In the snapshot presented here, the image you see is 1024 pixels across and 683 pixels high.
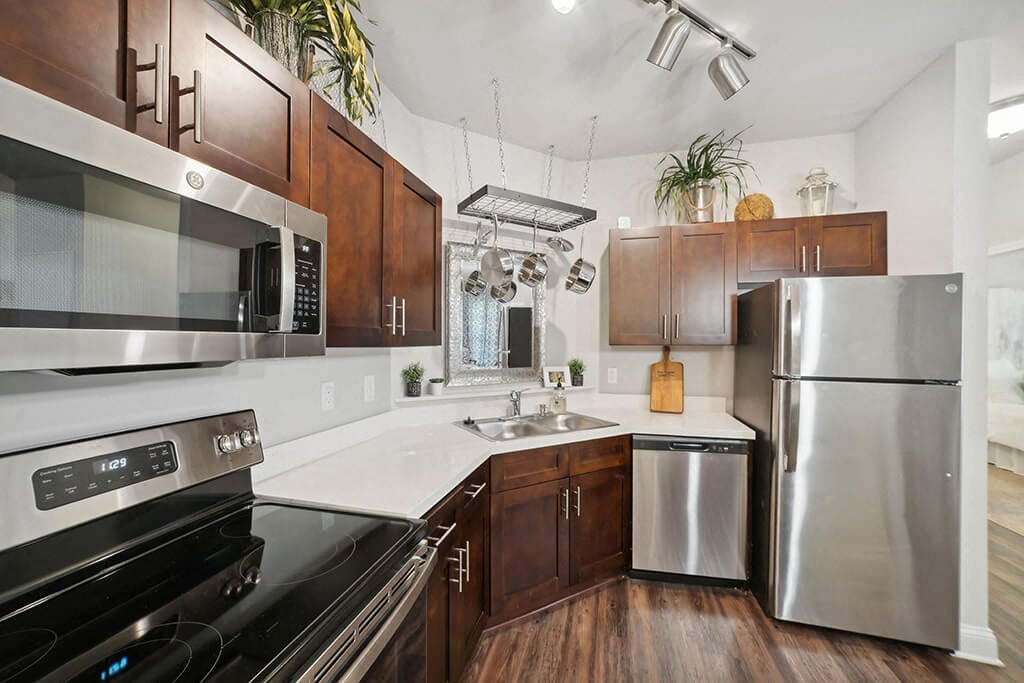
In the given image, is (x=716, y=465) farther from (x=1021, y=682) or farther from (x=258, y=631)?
(x=258, y=631)

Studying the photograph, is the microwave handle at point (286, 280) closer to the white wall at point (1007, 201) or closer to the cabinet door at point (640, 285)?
the cabinet door at point (640, 285)

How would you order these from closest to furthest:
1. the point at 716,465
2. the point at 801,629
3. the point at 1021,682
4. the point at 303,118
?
the point at 303,118 → the point at 1021,682 → the point at 801,629 → the point at 716,465

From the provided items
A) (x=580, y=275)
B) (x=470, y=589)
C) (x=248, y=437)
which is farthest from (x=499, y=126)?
(x=470, y=589)

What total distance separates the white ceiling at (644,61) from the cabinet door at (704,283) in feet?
2.22

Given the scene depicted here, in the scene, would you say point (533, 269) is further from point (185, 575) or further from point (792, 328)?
point (185, 575)

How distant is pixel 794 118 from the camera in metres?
2.54

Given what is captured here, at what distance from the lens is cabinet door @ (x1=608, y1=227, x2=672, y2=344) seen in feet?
8.86

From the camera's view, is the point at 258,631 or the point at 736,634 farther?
the point at 736,634

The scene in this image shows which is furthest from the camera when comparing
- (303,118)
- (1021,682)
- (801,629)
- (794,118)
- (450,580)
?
(794,118)

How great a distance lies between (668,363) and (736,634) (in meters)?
1.54

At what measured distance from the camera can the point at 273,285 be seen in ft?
3.01

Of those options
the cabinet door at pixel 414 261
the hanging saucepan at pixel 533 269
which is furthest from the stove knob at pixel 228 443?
the hanging saucepan at pixel 533 269

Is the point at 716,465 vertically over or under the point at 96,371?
under

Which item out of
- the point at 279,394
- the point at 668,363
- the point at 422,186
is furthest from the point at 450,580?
the point at 668,363
